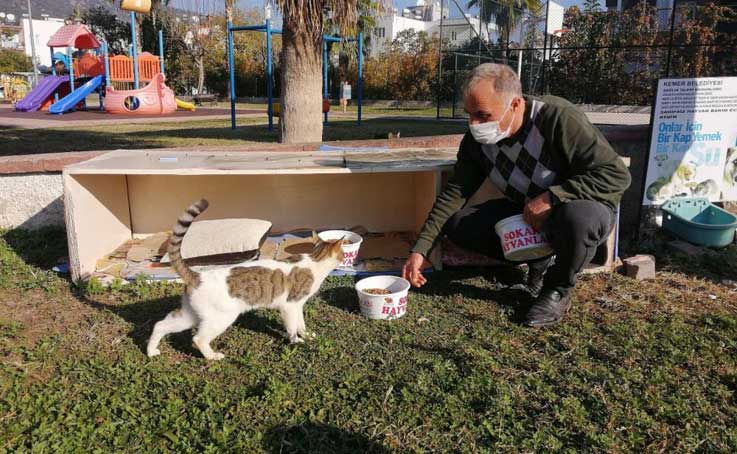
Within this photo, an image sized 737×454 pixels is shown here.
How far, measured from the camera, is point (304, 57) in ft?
25.3

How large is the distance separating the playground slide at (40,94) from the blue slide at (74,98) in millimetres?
1309

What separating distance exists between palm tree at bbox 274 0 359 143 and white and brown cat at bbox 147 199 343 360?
4689mm

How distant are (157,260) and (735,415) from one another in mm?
3822

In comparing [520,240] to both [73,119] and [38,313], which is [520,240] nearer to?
[38,313]

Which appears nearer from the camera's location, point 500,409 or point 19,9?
point 500,409

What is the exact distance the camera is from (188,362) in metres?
2.93

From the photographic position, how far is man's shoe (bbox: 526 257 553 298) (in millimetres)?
3703

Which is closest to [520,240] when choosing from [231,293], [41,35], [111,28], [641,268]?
[641,268]

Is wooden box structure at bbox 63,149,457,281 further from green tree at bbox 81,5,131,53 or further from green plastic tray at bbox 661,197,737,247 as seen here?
green tree at bbox 81,5,131,53

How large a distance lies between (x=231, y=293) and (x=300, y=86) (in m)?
5.54

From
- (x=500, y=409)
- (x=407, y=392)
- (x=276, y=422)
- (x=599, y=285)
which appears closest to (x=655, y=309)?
(x=599, y=285)

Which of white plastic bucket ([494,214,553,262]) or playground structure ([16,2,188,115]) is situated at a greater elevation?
playground structure ([16,2,188,115])

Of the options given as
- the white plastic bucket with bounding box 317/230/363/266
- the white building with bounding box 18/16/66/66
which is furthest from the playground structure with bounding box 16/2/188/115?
the white building with bounding box 18/16/66/66

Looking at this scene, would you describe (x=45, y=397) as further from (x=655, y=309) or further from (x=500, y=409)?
(x=655, y=309)
